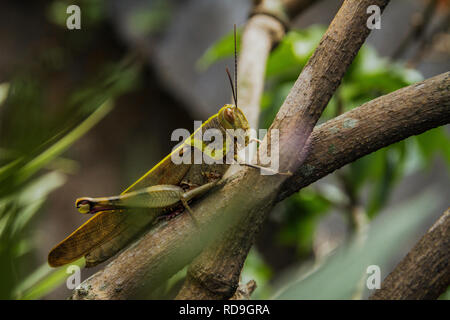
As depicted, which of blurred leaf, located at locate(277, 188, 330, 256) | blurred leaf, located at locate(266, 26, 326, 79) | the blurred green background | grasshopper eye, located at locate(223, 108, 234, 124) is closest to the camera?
the blurred green background

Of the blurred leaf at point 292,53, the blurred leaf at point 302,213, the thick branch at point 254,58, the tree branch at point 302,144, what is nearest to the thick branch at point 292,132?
the tree branch at point 302,144

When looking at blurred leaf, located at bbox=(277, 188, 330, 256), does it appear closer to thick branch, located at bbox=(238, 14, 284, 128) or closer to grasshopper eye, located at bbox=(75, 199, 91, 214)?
thick branch, located at bbox=(238, 14, 284, 128)

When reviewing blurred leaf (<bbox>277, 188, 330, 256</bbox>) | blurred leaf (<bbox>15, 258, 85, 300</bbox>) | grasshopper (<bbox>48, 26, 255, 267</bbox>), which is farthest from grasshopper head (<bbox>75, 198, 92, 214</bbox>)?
blurred leaf (<bbox>277, 188, 330, 256</bbox>)

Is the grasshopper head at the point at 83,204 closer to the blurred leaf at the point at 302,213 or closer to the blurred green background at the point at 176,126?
the blurred green background at the point at 176,126

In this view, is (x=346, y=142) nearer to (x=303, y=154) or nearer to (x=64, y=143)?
(x=303, y=154)

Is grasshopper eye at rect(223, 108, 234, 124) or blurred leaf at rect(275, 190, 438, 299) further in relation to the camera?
grasshopper eye at rect(223, 108, 234, 124)

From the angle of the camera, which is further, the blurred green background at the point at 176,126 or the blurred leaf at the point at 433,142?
the blurred leaf at the point at 433,142

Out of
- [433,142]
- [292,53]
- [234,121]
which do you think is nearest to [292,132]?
[234,121]
